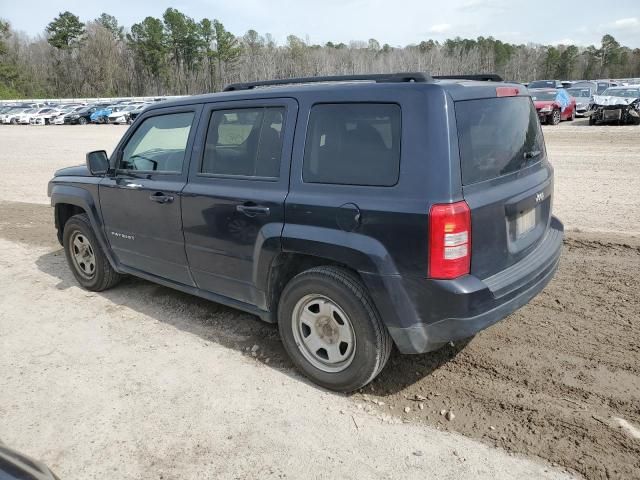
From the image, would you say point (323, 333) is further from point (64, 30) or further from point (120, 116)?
point (64, 30)

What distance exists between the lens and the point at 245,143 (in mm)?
3785

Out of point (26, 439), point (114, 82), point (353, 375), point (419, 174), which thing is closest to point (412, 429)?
point (353, 375)

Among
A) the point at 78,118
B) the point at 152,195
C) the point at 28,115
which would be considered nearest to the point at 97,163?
the point at 152,195

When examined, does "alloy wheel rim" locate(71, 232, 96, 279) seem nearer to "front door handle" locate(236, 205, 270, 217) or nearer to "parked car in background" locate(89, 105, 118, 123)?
"front door handle" locate(236, 205, 270, 217)

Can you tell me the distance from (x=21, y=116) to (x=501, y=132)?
1992 inches

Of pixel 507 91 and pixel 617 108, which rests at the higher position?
pixel 507 91

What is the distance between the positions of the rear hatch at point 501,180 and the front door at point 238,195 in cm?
117

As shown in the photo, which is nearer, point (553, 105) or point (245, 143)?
point (245, 143)

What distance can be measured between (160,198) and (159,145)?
574 mm

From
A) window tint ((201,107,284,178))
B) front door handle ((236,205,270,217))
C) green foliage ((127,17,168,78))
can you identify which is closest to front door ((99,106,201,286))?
window tint ((201,107,284,178))

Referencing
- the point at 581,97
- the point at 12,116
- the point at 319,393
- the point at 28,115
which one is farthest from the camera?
the point at 12,116

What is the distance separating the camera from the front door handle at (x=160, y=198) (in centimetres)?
421

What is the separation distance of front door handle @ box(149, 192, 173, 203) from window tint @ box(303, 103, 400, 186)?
55.3 inches

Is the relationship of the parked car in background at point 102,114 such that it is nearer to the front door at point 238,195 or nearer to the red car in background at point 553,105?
the red car in background at point 553,105
